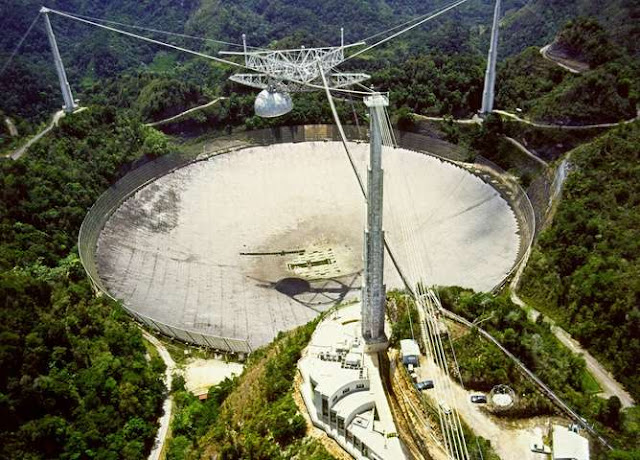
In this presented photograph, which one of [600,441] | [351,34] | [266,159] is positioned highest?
[351,34]

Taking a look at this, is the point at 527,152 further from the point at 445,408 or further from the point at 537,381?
the point at 445,408

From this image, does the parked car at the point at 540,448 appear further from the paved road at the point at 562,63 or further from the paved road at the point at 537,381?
the paved road at the point at 562,63

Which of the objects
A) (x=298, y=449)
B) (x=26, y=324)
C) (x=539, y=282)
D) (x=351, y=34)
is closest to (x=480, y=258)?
(x=539, y=282)

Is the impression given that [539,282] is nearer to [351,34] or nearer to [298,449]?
[298,449]

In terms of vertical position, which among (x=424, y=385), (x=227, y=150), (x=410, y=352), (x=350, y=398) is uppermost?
(x=227, y=150)

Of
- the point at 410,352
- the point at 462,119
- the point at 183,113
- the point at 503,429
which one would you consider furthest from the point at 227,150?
the point at 503,429

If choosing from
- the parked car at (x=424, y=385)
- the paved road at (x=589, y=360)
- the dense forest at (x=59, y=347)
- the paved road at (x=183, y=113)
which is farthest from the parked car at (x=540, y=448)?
the paved road at (x=183, y=113)
